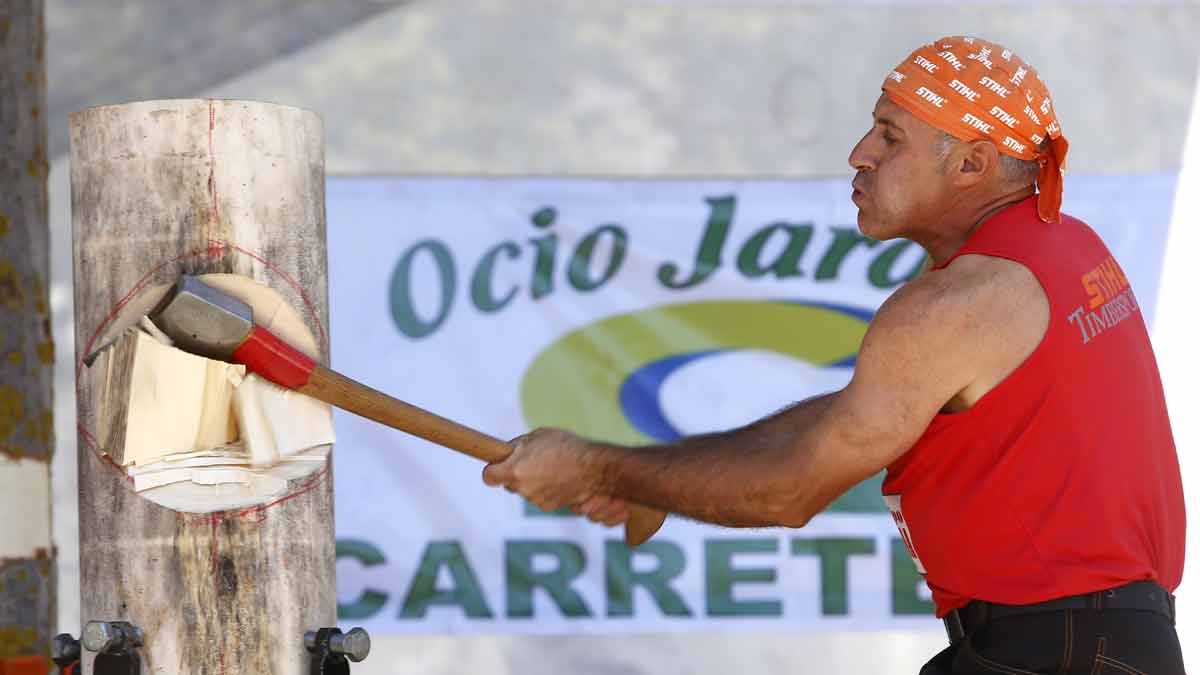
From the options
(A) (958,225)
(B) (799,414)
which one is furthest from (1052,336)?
(B) (799,414)

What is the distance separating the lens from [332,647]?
2.93m

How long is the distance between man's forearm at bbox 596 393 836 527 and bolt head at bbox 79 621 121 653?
97 cm

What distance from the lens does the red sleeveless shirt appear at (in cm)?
287

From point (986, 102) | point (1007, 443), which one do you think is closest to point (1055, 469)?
point (1007, 443)

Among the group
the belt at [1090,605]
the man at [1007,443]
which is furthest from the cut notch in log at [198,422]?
the belt at [1090,605]

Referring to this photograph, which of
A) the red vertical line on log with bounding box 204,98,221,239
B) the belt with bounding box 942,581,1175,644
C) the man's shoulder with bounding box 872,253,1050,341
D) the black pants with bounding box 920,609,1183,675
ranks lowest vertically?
the black pants with bounding box 920,609,1183,675

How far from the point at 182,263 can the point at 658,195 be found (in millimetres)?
3016

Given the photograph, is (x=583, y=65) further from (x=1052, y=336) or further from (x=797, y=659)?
(x=1052, y=336)

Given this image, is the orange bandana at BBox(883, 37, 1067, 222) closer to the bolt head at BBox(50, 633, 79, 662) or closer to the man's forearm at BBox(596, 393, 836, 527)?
the man's forearm at BBox(596, 393, 836, 527)

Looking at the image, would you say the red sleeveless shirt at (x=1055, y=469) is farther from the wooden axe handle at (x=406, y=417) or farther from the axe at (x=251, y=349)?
the axe at (x=251, y=349)

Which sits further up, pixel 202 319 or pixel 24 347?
pixel 24 347

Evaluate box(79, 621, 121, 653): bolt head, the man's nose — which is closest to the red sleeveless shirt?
the man's nose

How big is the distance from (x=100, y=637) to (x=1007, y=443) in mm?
1525

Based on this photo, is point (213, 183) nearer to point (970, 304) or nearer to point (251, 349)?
point (251, 349)
